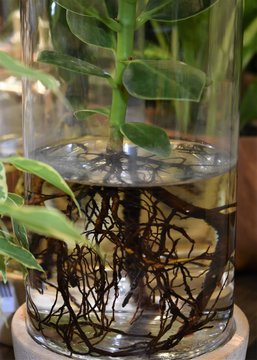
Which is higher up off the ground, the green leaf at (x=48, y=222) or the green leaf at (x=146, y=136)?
the green leaf at (x=146, y=136)

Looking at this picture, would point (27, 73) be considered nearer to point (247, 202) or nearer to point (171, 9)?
point (171, 9)

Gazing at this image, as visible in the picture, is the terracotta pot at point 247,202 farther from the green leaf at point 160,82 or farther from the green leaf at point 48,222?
the green leaf at point 48,222

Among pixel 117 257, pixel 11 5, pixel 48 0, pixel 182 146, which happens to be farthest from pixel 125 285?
pixel 11 5

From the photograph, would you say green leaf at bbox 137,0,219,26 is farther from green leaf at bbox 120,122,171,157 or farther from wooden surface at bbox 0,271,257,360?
wooden surface at bbox 0,271,257,360

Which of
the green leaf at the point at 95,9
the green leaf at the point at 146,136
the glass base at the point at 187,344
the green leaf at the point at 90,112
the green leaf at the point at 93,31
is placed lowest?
the glass base at the point at 187,344

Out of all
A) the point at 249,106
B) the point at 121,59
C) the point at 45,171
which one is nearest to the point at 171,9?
the point at 121,59

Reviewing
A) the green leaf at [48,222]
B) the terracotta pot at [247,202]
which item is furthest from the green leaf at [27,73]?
the terracotta pot at [247,202]
